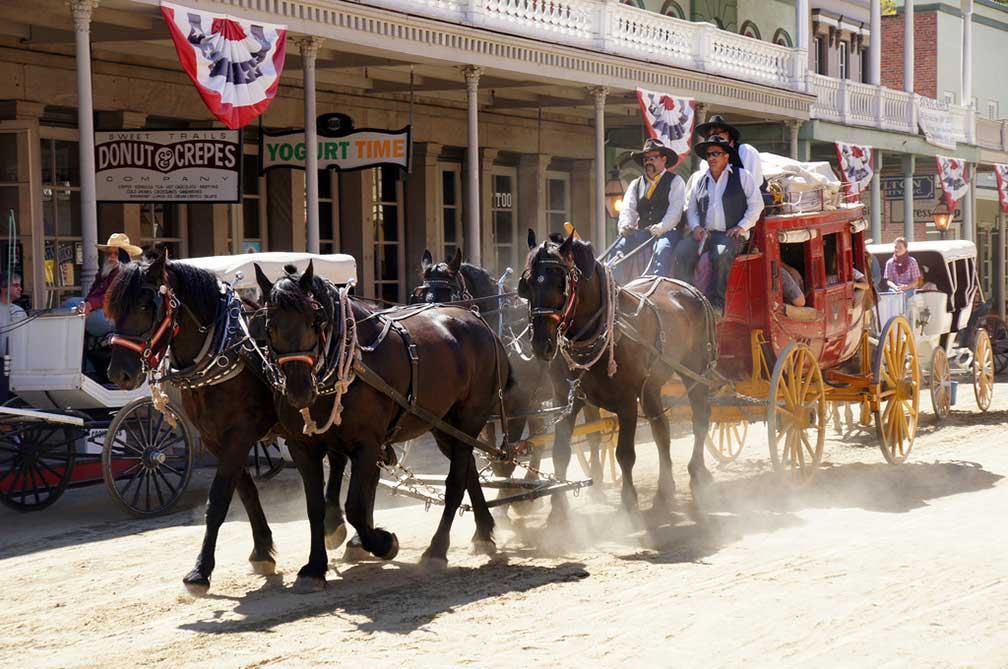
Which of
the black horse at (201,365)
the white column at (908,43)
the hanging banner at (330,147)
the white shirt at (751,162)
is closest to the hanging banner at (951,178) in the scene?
the white column at (908,43)

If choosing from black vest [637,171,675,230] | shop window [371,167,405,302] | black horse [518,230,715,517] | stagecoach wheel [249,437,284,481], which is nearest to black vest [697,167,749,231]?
black vest [637,171,675,230]

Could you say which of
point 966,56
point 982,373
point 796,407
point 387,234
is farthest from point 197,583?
point 966,56

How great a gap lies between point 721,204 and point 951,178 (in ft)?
62.4

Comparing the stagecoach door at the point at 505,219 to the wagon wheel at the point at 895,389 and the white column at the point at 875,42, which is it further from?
the wagon wheel at the point at 895,389

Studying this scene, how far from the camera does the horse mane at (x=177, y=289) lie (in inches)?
265

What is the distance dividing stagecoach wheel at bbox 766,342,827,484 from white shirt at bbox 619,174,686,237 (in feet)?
4.51

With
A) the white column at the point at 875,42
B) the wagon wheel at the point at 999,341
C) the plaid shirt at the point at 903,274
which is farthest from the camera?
the white column at the point at 875,42

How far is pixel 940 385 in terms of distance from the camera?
551 inches

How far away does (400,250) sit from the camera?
66.3 feet

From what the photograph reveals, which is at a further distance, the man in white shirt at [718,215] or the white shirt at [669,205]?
the white shirt at [669,205]

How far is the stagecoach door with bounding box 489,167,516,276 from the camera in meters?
22.1

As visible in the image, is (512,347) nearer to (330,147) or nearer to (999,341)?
(330,147)

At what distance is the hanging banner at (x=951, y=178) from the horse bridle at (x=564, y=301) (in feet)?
68.5

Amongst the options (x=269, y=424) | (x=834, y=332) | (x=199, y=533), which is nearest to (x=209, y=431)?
(x=269, y=424)
